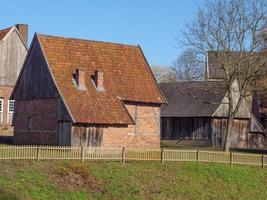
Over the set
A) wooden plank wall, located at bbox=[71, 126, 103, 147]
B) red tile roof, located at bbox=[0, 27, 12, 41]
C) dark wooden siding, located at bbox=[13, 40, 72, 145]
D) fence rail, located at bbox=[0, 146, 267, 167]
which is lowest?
fence rail, located at bbox=[0, 146, 267, 167]

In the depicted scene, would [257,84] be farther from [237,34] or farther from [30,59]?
[30,59]

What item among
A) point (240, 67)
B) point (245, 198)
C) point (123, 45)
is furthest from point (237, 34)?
point (245, 198)

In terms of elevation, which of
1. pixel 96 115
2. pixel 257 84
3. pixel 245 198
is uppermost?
pixel 257 84

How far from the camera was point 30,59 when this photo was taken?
42875 mm

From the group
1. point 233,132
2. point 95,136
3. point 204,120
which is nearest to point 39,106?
point 95,136

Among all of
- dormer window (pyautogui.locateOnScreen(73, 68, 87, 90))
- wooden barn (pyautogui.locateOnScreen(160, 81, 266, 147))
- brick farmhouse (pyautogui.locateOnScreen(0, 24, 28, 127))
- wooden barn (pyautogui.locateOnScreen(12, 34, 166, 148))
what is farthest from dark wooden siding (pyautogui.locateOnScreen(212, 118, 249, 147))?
dormer window (pyautogui.locateOnScreen(73, 68, 87, 90))

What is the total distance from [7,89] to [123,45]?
16.4 metres

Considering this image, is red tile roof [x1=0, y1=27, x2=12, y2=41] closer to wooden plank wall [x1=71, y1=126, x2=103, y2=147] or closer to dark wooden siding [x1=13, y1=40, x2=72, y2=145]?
dark wooden siding [x1=13, y1=40, x2=72, y2=145]

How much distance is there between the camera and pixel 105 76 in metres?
42.7

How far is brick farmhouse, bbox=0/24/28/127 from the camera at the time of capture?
57281mm

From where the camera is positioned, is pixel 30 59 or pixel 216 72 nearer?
pixel 30 59

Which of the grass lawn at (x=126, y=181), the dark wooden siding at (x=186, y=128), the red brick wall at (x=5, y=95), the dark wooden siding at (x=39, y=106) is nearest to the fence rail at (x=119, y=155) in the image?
the grass lawn at (x=126, y=181)

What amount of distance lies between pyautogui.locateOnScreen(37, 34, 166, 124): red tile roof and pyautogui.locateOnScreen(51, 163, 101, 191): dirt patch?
7746 mm

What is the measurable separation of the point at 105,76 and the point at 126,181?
14.4 metres
